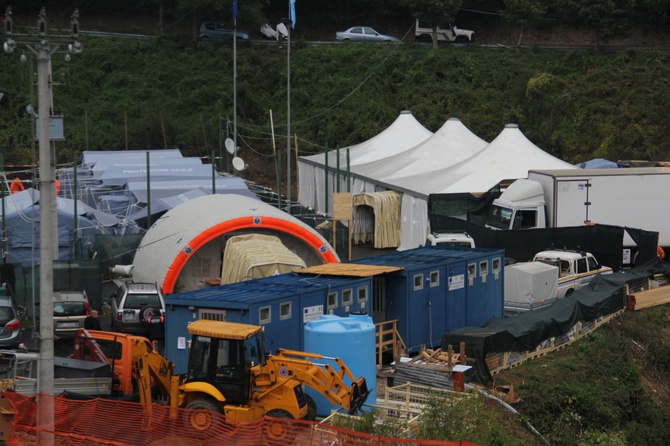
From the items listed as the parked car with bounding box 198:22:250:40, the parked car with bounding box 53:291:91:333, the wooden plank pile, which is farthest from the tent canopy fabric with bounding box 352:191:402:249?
the parked car with bounding box 198:22:250:40

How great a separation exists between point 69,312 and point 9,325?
5.49ft

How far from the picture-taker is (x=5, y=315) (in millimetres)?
23422

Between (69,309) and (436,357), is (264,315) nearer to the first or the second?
(436,357)

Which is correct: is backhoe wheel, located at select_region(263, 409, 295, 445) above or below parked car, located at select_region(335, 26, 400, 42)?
below

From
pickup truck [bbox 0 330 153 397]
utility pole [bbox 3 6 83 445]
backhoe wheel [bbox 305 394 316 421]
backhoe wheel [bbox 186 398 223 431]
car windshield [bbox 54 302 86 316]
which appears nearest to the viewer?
utility pole [bbox 3 6 83 445]

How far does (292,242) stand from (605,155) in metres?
29.1

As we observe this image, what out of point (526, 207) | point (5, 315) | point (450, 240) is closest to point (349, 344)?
point (5, 315)

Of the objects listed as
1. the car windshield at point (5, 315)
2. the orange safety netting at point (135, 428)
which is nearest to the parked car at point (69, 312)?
the car windshield at point (5, 315)

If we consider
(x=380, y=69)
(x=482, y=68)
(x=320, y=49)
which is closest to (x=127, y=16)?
(x=320, y=49)

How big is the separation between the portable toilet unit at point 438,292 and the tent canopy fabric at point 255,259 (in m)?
1.87

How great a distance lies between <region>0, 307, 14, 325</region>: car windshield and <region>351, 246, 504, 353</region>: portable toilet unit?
7.56m

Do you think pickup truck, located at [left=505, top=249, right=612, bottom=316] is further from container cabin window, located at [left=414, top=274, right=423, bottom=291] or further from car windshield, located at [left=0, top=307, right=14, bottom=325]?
car windshield, located at [left=0, top=307, right=14, bottom=325]

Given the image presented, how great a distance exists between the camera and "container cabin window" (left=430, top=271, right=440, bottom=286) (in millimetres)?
23000

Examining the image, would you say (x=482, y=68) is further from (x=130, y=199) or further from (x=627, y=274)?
(x=627, y=274)
